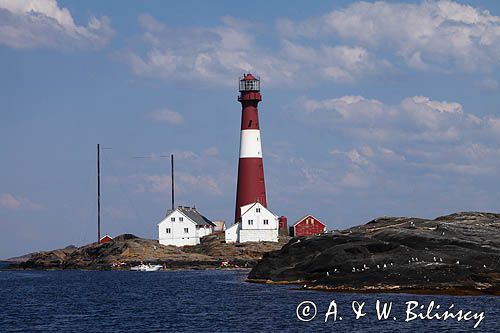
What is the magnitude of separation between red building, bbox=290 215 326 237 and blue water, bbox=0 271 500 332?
46994mm

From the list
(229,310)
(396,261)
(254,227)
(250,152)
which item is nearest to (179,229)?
(254,227)

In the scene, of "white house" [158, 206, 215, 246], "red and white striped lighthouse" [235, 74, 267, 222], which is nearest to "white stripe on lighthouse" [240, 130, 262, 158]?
"red and white striped lighthouse" [235, 74, 267, 222]

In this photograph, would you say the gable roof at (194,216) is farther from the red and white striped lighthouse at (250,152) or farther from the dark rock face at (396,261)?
the dark rock face at (396,261)

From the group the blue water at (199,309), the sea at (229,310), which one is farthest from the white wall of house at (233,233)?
the sea at (229,310)

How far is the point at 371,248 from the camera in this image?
85188mm

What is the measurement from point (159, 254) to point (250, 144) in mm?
22020

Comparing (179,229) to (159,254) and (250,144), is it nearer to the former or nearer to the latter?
(159,254)

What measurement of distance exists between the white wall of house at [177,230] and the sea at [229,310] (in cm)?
4836

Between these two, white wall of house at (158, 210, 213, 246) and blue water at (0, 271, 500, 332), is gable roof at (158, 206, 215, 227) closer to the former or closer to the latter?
white wall of house at (158, 210, 213, 246)

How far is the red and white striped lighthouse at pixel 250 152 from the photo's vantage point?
13375 centimetres

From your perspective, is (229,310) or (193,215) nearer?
(229,310)

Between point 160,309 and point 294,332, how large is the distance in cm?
1940

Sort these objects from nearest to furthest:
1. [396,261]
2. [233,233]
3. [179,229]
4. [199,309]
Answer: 1. [199,309]
2. [396,261]
3. [233,233]
4. [179,229]

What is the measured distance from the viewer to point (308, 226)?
150375mm
